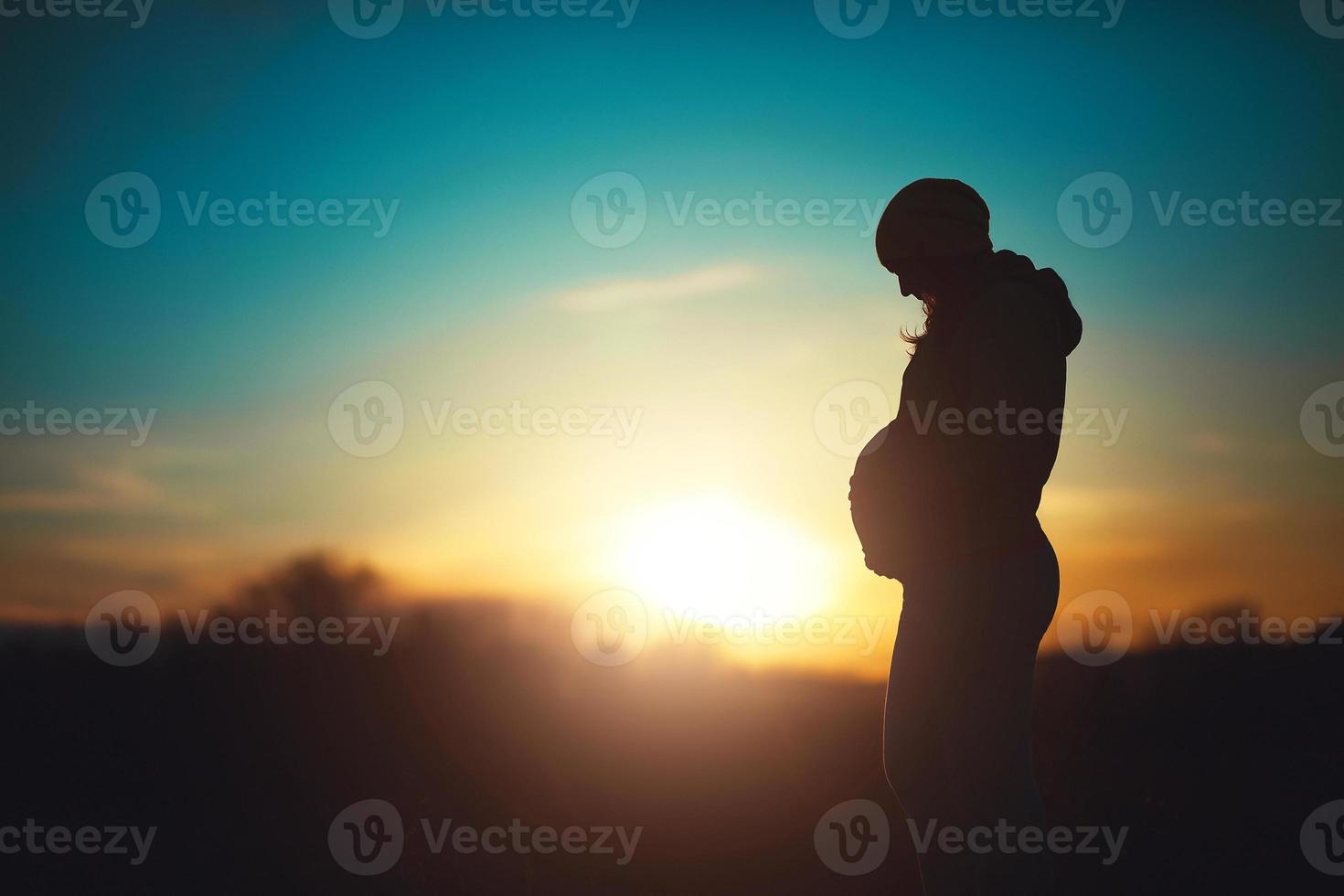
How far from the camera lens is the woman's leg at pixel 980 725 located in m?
2.13

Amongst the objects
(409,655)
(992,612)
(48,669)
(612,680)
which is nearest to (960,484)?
(992,612)

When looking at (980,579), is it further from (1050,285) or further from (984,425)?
(1050,285)

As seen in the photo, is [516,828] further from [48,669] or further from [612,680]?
[48,669]

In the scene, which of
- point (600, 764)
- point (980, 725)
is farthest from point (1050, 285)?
point (600, 764)

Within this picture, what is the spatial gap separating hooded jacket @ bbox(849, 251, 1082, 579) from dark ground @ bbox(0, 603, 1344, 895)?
2.48 m

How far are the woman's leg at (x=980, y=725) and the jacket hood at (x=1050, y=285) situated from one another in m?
0.58

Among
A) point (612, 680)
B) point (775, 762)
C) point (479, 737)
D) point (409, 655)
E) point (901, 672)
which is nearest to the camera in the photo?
point (901, 672)

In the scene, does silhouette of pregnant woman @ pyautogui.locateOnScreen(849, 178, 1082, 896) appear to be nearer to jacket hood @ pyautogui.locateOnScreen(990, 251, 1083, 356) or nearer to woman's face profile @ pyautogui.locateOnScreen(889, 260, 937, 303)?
jacket hood @ pyautogui.locateOnScreen(990, 251, 1083, 356)

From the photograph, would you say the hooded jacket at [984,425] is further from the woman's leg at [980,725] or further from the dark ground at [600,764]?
the dark ground at [600,764]

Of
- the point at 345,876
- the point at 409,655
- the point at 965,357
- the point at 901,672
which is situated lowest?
the point at 345,876

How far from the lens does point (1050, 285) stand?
2.39m

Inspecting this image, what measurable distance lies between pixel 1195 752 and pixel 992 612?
5.50m

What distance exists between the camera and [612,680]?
8820 millimetres

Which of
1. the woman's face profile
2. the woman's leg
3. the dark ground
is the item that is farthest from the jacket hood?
the dark ground
